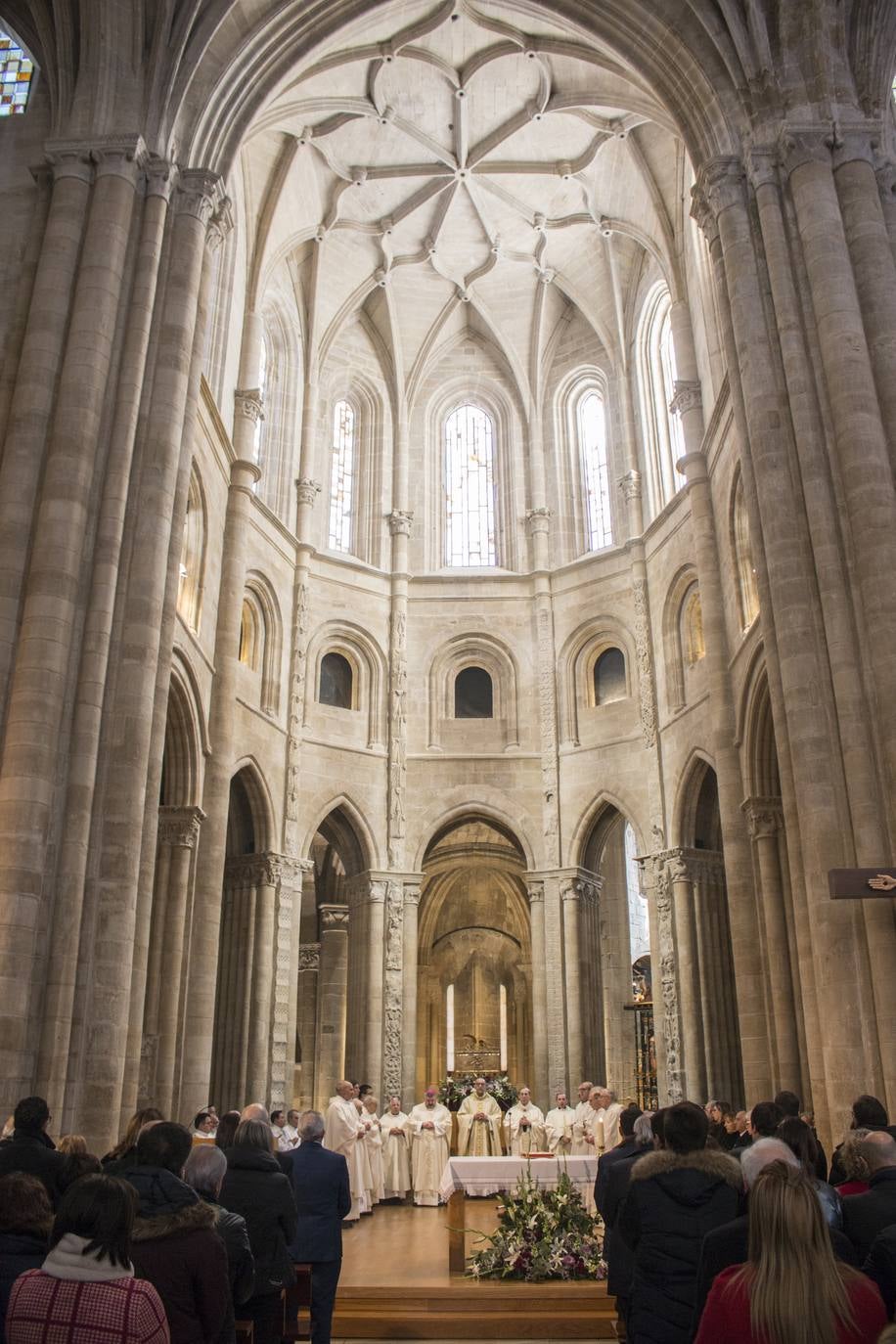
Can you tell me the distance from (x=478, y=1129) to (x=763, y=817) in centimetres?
691

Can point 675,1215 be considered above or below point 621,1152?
below

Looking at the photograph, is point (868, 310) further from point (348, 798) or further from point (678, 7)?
point (348, 798)

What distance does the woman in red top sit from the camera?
2867mm

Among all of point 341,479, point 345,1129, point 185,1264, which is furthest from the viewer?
point 341,479

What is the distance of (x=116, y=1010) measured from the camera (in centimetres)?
1219

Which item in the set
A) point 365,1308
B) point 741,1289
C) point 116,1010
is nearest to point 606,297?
point 116,1010

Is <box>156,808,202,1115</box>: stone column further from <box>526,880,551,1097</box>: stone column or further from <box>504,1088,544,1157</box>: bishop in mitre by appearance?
<box>526,880,551,1097</box>: stone column

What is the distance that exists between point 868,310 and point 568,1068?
15.0 m

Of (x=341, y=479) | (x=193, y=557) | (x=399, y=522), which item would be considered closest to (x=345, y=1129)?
(x=193, y=557)

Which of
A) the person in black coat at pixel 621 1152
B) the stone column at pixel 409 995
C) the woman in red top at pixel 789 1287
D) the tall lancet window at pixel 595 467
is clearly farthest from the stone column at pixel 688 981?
the woman in red top at pixel 789 1287

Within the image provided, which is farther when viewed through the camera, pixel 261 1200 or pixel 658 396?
pixel 658 396

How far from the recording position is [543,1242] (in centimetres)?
1009

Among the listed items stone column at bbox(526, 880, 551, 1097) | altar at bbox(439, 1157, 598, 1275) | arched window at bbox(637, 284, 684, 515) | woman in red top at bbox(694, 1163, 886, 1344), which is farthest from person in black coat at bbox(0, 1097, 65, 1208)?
arched window at bbox(637, 284, 684, 515)

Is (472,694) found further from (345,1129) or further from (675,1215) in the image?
(675,1215)
